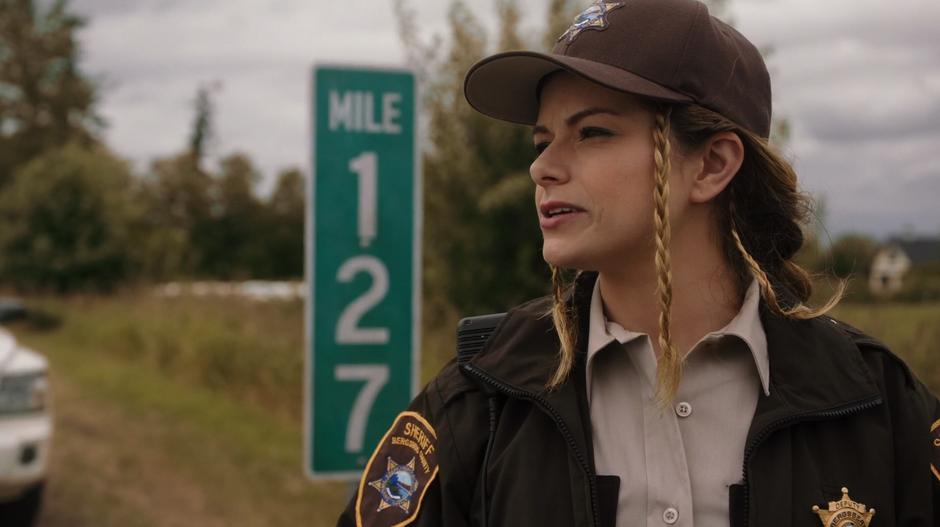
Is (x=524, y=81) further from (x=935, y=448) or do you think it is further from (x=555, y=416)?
A: (x=935, y=448)

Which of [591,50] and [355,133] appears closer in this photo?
[591,50]

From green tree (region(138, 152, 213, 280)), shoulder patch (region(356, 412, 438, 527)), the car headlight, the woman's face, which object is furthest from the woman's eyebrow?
green tree (region(138, 152, 213, 280))

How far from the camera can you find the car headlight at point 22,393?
5.41 m

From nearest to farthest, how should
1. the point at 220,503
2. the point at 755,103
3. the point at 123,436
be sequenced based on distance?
1. the point at 755,103
2. the point at 220,503
3. the point at 123,436

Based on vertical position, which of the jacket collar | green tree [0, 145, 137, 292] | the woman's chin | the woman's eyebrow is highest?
green tree [0, 145, 137, 292]

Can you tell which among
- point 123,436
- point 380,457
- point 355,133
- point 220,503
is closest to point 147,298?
point 123,436

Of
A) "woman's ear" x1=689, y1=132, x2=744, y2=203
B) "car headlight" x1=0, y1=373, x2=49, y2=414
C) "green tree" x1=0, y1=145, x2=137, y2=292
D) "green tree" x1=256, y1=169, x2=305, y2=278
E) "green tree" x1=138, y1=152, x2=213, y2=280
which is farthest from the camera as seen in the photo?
"green tree" x1=256, y1=169, x2=305, y2=278

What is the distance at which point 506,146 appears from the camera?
6.79m

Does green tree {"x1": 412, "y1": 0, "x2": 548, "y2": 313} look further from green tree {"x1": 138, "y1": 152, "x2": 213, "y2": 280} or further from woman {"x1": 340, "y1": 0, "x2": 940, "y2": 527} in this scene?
green tree {"x1": 138, "y1": 152, "x2": 213, "y2": 280}

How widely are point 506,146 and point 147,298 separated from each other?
41.2 ft

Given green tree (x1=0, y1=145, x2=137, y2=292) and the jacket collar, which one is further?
green tree (x1=0, y1=145, x2=137, y2=292)

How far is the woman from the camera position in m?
1.78

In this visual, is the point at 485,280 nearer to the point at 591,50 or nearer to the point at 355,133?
the point at 355,133

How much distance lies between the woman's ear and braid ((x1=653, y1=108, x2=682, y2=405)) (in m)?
0.11
